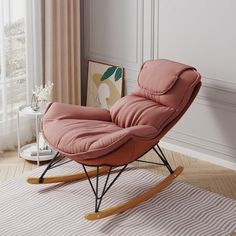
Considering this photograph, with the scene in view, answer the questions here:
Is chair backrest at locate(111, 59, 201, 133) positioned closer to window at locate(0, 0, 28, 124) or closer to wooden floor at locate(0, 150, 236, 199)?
wooden floor at locate(0, 150, 236, 199)

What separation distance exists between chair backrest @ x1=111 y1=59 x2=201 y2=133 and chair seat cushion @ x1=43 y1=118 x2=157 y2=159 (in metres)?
0.10

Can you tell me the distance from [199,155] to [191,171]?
0.22 metres

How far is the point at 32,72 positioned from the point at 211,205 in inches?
68.5

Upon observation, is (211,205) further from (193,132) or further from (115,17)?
(115,17)

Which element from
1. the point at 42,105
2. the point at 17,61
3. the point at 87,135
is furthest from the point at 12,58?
the point at 87,135

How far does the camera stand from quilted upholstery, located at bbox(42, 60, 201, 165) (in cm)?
346

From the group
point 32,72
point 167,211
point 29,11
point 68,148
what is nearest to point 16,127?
point 32,72

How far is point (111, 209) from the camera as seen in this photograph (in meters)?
3.56

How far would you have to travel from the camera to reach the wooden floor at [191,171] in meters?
4.00

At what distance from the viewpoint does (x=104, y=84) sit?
4.81 metres

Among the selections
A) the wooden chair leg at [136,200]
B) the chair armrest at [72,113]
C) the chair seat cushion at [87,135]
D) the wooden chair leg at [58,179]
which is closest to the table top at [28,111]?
the chair armrest at [72,113]

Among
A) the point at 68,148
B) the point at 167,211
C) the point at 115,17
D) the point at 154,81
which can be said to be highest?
the point at 115,17

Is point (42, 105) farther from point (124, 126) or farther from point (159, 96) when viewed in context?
point (159, 96)

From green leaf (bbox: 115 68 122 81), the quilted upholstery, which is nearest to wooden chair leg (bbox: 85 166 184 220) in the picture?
the quilted upholstery
